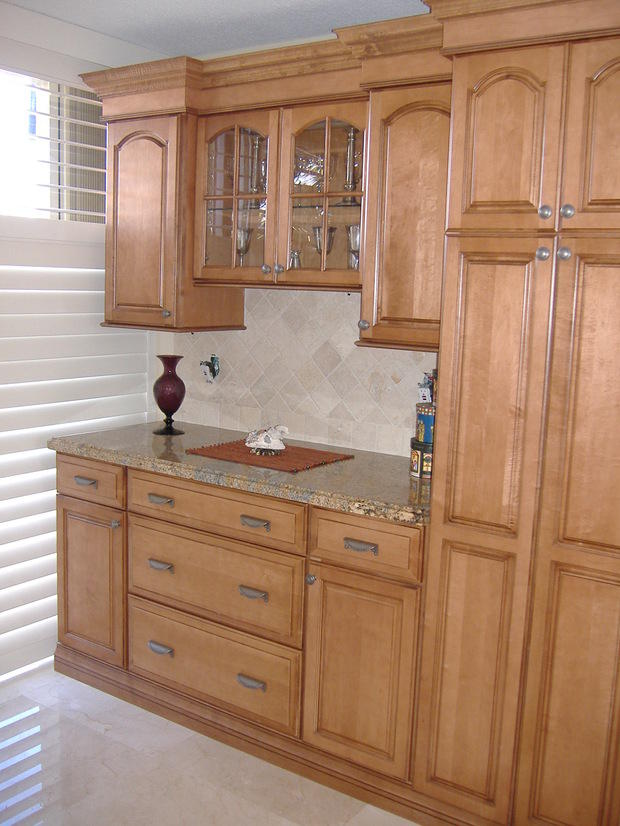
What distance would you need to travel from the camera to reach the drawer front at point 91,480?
3104mm

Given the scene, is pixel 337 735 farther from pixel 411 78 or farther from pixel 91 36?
pixel 91 36

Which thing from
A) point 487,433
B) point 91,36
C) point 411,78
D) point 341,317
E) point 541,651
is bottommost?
point 541,651

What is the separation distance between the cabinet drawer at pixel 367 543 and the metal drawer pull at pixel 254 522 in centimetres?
17

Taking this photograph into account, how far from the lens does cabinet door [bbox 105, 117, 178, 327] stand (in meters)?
3.14

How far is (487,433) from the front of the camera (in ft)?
7.38

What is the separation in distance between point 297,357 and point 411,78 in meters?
1.20

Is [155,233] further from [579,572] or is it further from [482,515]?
[579,572]

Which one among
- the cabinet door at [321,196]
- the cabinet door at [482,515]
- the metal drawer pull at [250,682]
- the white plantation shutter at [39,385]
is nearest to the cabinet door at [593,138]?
the cabinet door at [482,515]

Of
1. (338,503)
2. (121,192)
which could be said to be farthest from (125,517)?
(121,192)

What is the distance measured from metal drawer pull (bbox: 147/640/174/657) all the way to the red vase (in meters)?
0.86

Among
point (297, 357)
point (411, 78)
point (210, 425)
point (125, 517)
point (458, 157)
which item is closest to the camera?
point (458, 157)

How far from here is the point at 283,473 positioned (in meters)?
2.80

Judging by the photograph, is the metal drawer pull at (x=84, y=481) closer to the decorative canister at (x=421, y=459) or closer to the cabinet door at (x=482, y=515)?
the decorative canister at (x=421, y=459)

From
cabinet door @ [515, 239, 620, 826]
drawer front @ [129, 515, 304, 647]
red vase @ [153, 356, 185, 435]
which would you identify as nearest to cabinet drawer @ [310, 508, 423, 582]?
drawer front @ [129, 515, 304, 647]
